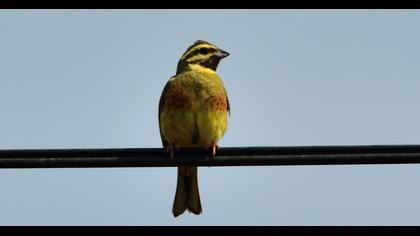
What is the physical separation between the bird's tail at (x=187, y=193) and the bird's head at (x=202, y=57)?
43.9 inches

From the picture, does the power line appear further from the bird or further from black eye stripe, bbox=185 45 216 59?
black eye stripe, bbox=185 45 216 59

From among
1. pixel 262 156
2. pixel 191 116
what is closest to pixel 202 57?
pixel 191 116

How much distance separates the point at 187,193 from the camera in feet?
26.7

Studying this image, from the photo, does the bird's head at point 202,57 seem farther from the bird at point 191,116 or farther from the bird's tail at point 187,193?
the bird's tail at point 187,193

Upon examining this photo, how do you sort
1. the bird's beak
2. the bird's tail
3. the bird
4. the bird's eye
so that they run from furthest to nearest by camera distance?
the bird's eye
the bird's beak
the bird's tail
the bird

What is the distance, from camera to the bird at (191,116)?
7582mm

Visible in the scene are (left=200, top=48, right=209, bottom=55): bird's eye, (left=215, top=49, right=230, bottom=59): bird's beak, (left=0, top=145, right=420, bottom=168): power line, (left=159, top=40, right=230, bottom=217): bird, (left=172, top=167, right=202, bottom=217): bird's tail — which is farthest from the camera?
(left=200, top=48, right=209, bottom=55): bird's eye

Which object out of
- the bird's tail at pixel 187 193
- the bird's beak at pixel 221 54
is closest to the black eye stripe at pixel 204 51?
the bird's beak at pixel 221 54

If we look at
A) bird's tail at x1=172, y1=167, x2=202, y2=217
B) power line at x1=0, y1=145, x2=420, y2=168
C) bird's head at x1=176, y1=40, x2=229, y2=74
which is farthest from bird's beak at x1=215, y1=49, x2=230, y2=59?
power line at x1=0, y1=145, x2=420, y2=168

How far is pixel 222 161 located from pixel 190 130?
91.5 inches

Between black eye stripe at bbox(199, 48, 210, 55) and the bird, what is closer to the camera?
the bird

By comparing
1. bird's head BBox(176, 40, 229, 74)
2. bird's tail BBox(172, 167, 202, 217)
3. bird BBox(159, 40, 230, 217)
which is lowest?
bird's tail BBox(172, 167, 202, 217)

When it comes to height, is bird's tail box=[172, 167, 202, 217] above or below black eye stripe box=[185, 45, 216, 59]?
below

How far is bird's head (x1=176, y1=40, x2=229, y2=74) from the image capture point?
8.61 meters
